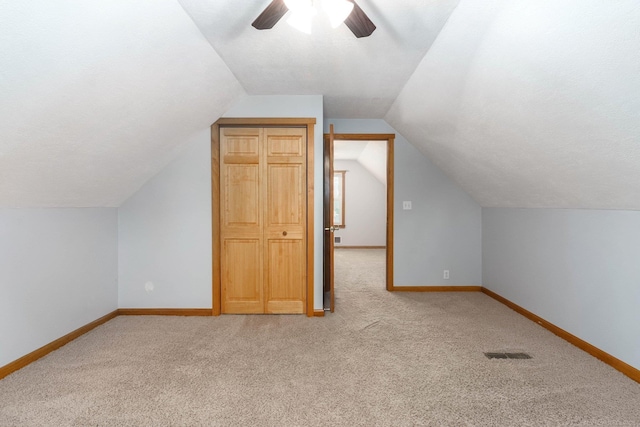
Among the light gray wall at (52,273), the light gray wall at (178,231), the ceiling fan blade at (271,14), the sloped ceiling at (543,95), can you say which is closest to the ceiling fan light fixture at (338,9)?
the ceiling fan blade at (271,14)

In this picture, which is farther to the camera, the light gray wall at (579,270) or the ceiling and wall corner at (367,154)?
the ceiling and wall corner at (367,154)

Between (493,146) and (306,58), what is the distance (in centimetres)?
178

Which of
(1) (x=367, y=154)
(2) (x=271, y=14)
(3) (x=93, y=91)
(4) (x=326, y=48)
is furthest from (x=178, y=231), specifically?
(1) (x=367, y=154)

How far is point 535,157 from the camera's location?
2527mm

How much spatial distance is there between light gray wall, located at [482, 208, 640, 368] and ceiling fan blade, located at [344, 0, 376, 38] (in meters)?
2.22

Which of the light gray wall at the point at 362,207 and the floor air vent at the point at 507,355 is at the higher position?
the light gray wall at the point at 362,207

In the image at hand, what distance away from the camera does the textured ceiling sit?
77.6 inches

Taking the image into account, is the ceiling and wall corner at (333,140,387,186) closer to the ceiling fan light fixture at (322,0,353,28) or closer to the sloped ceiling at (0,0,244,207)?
the sloped ceiling at (0,0,244,207)

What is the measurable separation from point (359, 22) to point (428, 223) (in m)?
3.16

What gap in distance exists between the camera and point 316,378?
2197 mm

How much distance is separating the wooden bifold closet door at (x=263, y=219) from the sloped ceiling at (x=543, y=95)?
1.47 m

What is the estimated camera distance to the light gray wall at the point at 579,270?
2.27 m

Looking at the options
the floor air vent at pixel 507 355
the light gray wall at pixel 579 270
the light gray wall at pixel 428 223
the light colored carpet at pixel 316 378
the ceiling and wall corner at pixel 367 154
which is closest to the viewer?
the light colored carpet at pixel 316 378

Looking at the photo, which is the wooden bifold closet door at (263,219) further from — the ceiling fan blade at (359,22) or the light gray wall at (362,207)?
the light gray wall at (362,207)
